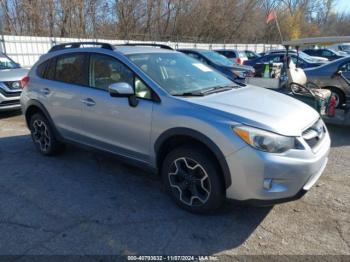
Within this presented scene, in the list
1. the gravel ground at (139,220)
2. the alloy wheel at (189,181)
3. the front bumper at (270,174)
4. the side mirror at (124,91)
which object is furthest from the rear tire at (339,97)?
the side mirror at (124,91)

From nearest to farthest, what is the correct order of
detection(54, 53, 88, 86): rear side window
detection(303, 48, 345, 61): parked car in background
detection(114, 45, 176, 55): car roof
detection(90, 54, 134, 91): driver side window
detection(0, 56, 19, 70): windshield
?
detection(90, 54, 134, 91): driver side window → detection(114, 45, 176, 55): car roof → detection(54, 53, 88, 86): rear side window → detection(0, 56, 19, 70): windshield → detection(303, 48, 345, 61): parked car in background

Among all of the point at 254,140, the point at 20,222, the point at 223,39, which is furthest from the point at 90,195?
the point at 223,39

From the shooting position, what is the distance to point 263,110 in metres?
3.04

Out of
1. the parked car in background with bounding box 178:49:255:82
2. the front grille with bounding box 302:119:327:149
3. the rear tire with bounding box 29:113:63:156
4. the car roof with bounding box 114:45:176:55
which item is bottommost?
the rear tire with bounding box 29:113:63:156

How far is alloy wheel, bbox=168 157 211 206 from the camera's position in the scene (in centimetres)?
309

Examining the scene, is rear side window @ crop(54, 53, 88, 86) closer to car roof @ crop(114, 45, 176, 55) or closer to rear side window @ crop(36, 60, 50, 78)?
rear side window @ crop(36, 60, 50, 78)

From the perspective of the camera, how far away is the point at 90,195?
368cm

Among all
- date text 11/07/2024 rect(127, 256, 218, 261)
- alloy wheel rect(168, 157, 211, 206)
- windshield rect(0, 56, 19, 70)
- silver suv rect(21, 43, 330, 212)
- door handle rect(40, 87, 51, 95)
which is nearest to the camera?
date text 11/07/2024 rect(127, 256, 218, 261)

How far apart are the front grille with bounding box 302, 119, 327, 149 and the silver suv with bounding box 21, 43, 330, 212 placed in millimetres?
13

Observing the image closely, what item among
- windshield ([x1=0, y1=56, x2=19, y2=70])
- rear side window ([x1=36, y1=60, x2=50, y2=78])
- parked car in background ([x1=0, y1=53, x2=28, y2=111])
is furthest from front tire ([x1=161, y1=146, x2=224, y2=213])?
windshield ([x1=0, y1=56, x2=19, y2=70])

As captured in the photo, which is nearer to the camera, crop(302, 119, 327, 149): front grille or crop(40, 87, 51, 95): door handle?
crop(302, 119, 327, 149): front grille

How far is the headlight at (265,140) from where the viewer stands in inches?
106

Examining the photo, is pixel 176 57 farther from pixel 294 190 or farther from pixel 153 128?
pixel 294 190

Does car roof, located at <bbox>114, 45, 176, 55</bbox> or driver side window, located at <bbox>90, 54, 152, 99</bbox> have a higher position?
car roof, located at <bbox>114, 45, 176, 55</bbox>
